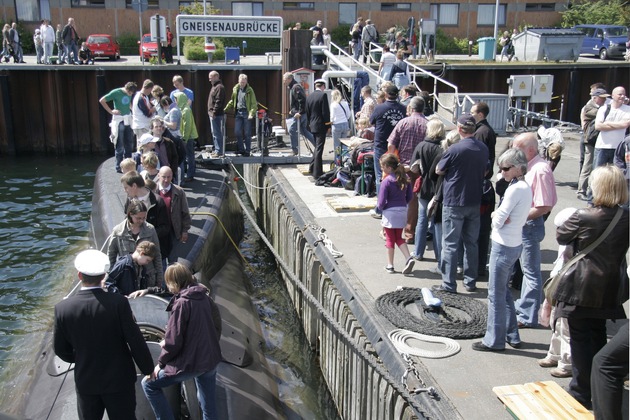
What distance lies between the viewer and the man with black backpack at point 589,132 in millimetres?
11188

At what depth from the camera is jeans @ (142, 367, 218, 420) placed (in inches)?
212

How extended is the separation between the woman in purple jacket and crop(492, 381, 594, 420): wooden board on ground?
2.33 m

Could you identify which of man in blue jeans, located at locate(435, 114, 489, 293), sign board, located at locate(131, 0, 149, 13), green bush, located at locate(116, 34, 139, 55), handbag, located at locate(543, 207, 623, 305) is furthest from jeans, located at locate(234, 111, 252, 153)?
green bush, located at locate(116, 34, 139, 55)

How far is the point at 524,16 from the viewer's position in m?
41.0

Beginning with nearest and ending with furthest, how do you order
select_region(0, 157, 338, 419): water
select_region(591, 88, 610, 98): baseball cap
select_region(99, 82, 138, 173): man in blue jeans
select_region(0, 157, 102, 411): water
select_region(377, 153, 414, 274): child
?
select_region(377, 153, 414, 274): child → select_region(0, 157, 338, 419): water → select_region(0, 157, 102, 411): water → select_region(591, 88, 610, 98): baseball cap → select_region(99, 82, 138, 173): man in blue jeans

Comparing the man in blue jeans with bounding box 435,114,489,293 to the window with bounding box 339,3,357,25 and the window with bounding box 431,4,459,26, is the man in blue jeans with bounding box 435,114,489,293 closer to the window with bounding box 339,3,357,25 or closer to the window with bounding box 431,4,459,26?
the window with bounding box 339,3,357,25

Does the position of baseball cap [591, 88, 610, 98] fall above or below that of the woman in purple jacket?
above

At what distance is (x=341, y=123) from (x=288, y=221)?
267 cm

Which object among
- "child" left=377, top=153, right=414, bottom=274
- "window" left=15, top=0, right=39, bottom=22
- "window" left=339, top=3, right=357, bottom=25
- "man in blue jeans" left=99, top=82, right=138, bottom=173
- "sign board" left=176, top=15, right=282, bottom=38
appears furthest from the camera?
"window" left=339, top=3, right=357, bottom=25

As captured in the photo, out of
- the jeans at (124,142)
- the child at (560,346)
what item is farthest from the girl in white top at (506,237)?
the jeans at (124,142)

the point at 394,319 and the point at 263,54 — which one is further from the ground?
the point at 263,54

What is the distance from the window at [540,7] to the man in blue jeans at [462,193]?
3735 centimetres

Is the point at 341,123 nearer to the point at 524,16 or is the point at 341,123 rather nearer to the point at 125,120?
the point at 125,120

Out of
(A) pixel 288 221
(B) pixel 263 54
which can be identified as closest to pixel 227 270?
(A) pixel 288 221
